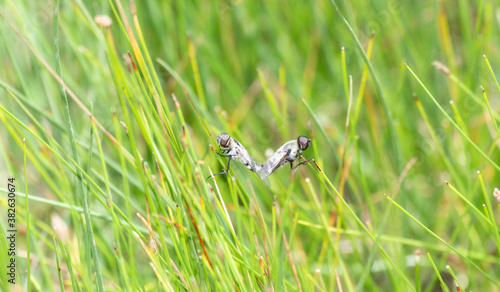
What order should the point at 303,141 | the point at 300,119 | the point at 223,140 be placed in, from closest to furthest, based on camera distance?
1. the point at 223,140
2. the point at 303,141
3. the point at 300,119

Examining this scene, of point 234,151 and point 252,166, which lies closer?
point 234,151

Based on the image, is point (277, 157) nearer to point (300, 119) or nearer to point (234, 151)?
point (234, 151)

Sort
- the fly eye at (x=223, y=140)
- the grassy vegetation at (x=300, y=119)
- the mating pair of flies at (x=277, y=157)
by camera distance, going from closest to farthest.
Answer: the fly eye at (x=223, y=140) < the mating pair of flies at (x=277, y=157) < the grassy vegetation at (x=300, y=119)

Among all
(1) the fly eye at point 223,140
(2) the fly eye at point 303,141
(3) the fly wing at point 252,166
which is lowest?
(2) the fly eye at point 303,141

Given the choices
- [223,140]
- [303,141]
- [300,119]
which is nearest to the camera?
[223,140]

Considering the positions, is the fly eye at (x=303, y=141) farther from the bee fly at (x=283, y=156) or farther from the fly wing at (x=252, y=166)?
the fly wing at (x=252, y=166)

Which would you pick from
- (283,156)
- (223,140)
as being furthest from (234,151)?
(283,156)

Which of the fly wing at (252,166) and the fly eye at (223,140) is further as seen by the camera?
the fly wing at (252,166)

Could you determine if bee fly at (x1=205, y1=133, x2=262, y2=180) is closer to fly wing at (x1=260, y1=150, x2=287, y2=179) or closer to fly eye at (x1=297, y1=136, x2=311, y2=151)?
fly wing at (x1=260, y1=150, x2=287, y2=179)

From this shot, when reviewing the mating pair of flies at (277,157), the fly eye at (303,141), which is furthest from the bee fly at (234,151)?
the fly eye at (303,141)

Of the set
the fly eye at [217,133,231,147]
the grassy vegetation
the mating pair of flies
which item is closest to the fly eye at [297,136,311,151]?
the mating pair of flies
